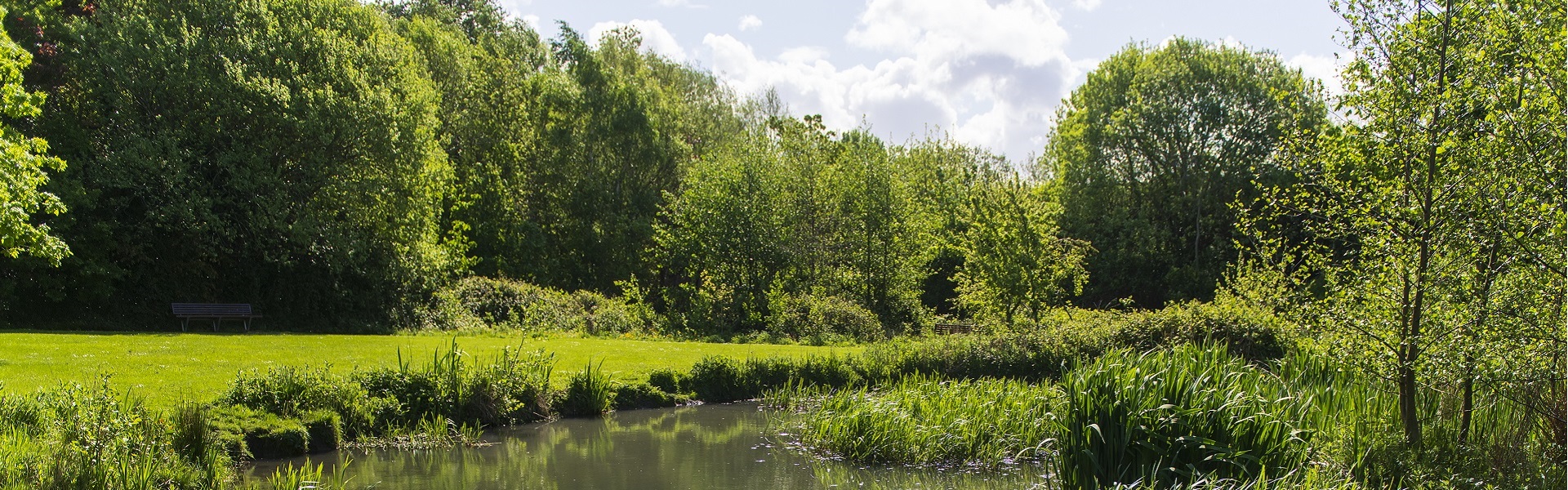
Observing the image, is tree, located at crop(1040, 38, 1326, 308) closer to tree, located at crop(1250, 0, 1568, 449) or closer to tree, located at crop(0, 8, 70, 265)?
tree, located at crop(1250, 0, 1568, 449)

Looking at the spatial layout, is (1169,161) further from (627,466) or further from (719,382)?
(627,466)

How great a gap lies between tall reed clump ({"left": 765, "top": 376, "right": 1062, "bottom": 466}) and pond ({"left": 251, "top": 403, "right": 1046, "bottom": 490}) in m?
0.34

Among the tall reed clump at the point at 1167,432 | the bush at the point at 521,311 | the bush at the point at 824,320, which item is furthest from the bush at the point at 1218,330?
the bush at the point at 521,311

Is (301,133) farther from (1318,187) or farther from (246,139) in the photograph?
(1318,187)

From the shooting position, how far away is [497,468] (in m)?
11.4

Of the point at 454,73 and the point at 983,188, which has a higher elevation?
the point at 454,73

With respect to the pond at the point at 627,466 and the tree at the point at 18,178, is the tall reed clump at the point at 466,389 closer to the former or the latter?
the pond at the point at 627,466

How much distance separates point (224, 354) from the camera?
16.2 metres

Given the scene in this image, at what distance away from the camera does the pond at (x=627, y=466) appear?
10.8m

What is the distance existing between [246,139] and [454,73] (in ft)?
40.2

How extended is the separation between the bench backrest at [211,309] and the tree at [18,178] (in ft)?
14.8

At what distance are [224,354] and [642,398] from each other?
6.74 metres

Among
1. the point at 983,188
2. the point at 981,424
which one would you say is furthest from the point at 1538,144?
the point at 983,188

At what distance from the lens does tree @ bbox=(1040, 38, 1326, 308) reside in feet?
118
